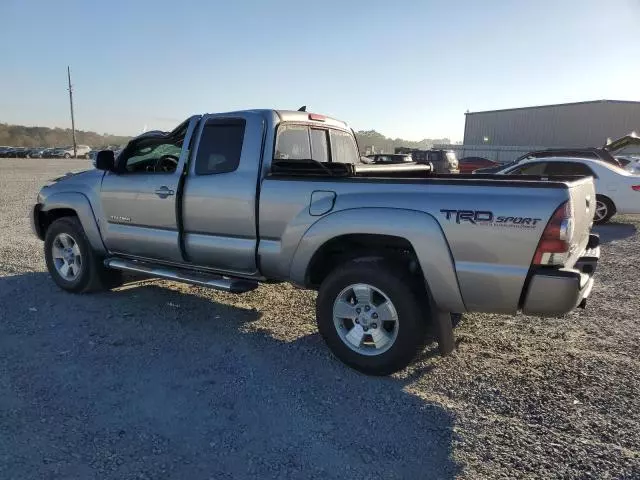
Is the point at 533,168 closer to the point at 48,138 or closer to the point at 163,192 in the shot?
the point at 163,192

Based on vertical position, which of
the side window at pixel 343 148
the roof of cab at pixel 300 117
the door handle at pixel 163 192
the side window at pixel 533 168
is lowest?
the door handle at pixel 163 192

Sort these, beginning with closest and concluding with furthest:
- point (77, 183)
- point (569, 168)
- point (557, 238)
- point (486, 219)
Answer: point (557, 238) < point (486, 219) < point (77, 183) < point (569, 168)

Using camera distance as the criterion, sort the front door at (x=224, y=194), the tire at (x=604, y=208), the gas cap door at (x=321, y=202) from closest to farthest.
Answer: the gas cap door at (x=321, y=202) < the front door at (x=224, y=194) < the tire at (x=604, y=208)

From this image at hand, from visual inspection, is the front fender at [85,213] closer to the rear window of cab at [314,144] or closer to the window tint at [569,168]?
Answer: the rear window of cab at [314,144]

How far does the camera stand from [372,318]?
3.83 metres

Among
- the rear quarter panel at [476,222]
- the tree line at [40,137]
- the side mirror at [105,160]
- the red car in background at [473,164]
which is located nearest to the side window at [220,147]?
the rear quarter panel at [476,222]

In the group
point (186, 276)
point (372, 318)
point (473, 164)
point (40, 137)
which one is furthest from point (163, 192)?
point (40, 137)

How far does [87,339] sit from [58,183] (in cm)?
243

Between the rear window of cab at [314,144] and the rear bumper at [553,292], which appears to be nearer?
Result: the rear bumper at [553,292]

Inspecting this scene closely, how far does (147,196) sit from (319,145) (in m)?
1.88

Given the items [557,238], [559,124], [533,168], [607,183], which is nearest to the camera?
[557,238]

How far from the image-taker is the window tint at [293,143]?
15.2ft

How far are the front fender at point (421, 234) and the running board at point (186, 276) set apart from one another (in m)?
1.12

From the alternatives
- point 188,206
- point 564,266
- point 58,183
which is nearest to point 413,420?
point 564,266
